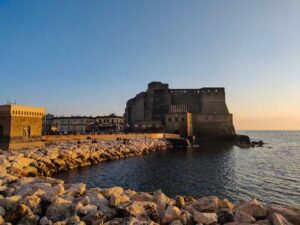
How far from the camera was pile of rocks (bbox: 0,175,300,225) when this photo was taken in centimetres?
639

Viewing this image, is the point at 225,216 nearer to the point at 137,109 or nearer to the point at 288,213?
the point at 288,213

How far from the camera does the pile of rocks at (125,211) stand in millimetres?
6387

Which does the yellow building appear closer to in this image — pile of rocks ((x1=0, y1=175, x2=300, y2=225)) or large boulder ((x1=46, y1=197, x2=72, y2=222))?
pile of rocks ((x1=0, y1=175, x2=300, y2=225))

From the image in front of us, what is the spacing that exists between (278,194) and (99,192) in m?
10.7

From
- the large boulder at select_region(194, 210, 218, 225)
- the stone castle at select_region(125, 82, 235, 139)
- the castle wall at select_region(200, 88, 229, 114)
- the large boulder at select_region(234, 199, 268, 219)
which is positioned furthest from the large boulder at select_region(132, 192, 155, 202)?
the castle wall at select_region(200, 88, 229, 114)

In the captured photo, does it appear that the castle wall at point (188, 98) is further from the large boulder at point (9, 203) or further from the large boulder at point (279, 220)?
the large boulder at point (279, 220)

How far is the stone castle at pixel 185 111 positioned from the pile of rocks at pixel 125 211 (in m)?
50.0

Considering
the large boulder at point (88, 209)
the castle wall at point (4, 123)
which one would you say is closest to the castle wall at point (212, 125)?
the castle wall at point (4, 123)

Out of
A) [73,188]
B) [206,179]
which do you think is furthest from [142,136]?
[73,188]

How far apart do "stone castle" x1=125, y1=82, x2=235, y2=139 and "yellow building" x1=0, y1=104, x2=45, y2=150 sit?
112 ft

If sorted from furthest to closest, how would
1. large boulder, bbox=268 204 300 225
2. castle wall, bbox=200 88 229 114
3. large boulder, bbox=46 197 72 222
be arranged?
castle wall, bbox=200 88 229 114 < large boulder, bbox=46 197 72 222 < large boulder, bbox=268 204 300 225

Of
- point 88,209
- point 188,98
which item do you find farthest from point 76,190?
point 188,98

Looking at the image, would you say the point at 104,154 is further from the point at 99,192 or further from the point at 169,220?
the point at 169,220

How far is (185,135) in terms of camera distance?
57250mm
